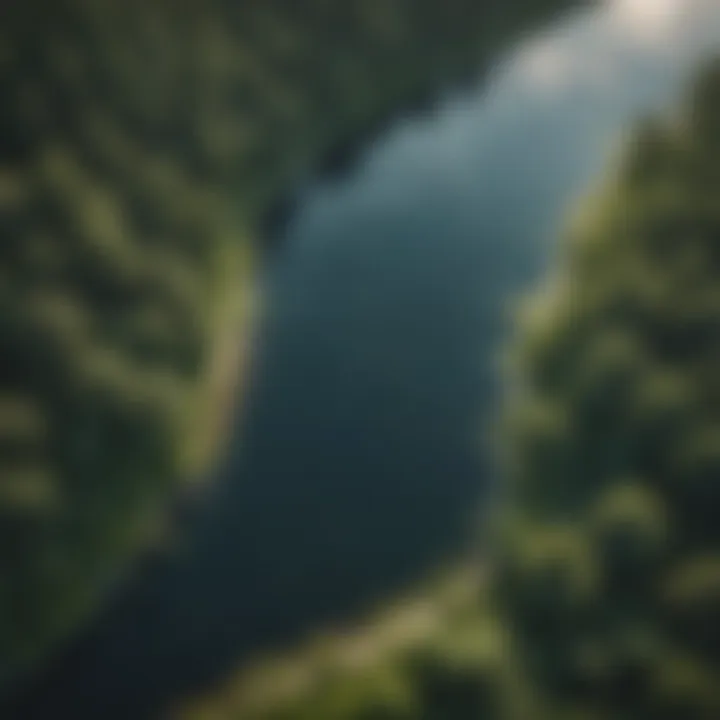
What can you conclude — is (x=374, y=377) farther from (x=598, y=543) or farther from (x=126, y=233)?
(x=598, y=543)

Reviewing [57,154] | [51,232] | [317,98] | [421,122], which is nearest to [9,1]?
[57,154]

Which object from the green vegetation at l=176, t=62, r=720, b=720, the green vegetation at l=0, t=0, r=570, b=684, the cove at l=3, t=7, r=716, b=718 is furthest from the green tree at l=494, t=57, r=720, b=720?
the green vegetation at l=0, t=0, r=570, b=684

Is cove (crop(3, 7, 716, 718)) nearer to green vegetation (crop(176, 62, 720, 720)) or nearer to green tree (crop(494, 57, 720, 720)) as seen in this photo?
green vegetation (crop(176, 62, 720, 720))

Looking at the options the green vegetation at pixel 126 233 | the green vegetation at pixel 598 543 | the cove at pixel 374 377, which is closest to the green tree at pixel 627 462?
the green vegetation at pixel 598 543

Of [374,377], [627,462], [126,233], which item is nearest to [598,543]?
[627,462]

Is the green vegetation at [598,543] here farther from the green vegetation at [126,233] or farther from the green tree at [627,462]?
the green vegetation at [126,233]
